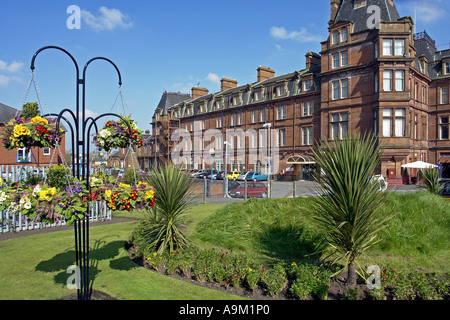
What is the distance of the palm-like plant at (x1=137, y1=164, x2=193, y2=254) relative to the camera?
26.9 ft

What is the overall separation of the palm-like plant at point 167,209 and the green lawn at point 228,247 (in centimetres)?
75

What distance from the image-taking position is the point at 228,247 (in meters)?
9.65

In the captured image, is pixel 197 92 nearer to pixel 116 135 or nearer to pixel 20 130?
pixel 116 135

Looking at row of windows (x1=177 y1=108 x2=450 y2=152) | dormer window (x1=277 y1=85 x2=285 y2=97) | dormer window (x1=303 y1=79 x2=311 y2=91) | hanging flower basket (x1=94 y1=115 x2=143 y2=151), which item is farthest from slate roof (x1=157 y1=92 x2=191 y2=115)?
hanging flower basket (x1=94 y1=115 x2=143 y2=151)

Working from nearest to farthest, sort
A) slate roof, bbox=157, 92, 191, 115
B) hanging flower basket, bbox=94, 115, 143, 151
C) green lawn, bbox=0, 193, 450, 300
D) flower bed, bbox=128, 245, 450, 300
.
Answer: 1. flower bed, bbox=128, 245, 450, 300
2. hanging flower basket, bbox=94, 115, 143, 151
3. green lawn, bbox=0, 193, 450, 300
4. slate roof, bbox=157, 92, 191, 115

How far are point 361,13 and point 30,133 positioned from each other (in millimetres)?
40684

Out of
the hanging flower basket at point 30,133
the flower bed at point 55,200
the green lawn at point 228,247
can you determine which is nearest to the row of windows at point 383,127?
the green lawn at point 228,247

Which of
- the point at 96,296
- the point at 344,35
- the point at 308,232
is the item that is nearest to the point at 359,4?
the point at 344,35

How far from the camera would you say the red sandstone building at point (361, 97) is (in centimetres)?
3528

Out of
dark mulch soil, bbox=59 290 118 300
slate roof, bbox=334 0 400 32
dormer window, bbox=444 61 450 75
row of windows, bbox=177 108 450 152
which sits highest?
slate roof, bbox=334 0 400 32

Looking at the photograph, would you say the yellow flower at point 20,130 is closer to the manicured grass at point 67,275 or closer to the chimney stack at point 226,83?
the manicured grass at point 67,275

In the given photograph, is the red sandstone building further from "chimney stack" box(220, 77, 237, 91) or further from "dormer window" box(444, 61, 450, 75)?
"chimney stack" box(220, 77, 237, 91)

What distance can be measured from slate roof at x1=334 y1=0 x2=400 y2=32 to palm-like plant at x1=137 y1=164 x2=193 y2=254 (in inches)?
1422
